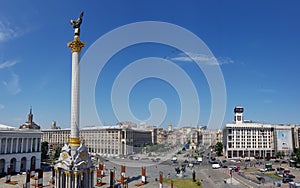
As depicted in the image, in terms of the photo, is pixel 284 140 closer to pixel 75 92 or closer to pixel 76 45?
pixel 75 92

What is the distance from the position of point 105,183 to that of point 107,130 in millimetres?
46635

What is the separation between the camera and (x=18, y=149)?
43688 mm

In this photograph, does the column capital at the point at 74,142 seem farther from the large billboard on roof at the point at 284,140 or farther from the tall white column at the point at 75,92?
the large billboard on roof at the point at 284,140

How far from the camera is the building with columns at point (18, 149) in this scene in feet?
135

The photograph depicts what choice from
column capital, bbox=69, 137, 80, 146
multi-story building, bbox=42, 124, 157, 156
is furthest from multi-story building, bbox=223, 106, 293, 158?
column capital, bbox=69, 137, 80, 146

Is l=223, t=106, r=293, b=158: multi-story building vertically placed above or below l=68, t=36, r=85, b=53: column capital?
below

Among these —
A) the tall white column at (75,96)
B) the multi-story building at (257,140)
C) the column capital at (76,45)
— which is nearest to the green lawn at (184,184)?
the tall white column at (75,96)

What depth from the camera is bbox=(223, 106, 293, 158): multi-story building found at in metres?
73.4

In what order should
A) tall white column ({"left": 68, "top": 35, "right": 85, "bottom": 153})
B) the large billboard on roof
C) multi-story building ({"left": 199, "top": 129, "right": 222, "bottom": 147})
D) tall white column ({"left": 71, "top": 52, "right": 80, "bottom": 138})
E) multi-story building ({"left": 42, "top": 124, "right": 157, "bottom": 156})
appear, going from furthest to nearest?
multi-story building ({"left": 199, "top": 129, "right": 222, "bottom": 147}) < multi-story building ({"left": 42, "top": 124, "right": 157, "bottom": 156}) < the large billboard on roof < tall white column ({"left": 71, "top": 52, "right": 80, "bottom": 138}) < tall white column ({"left": 68, "top": 35, "right": 85, "bottom": 153})

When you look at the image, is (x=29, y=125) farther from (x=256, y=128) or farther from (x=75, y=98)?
(x=256, y=128)

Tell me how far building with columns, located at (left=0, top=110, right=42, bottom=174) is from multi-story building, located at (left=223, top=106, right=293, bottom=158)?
4955 cm

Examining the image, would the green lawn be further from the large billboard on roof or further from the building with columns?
the large billboard on roof

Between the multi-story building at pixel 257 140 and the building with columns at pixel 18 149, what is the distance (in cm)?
4955

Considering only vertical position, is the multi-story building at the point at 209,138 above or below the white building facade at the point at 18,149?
below
